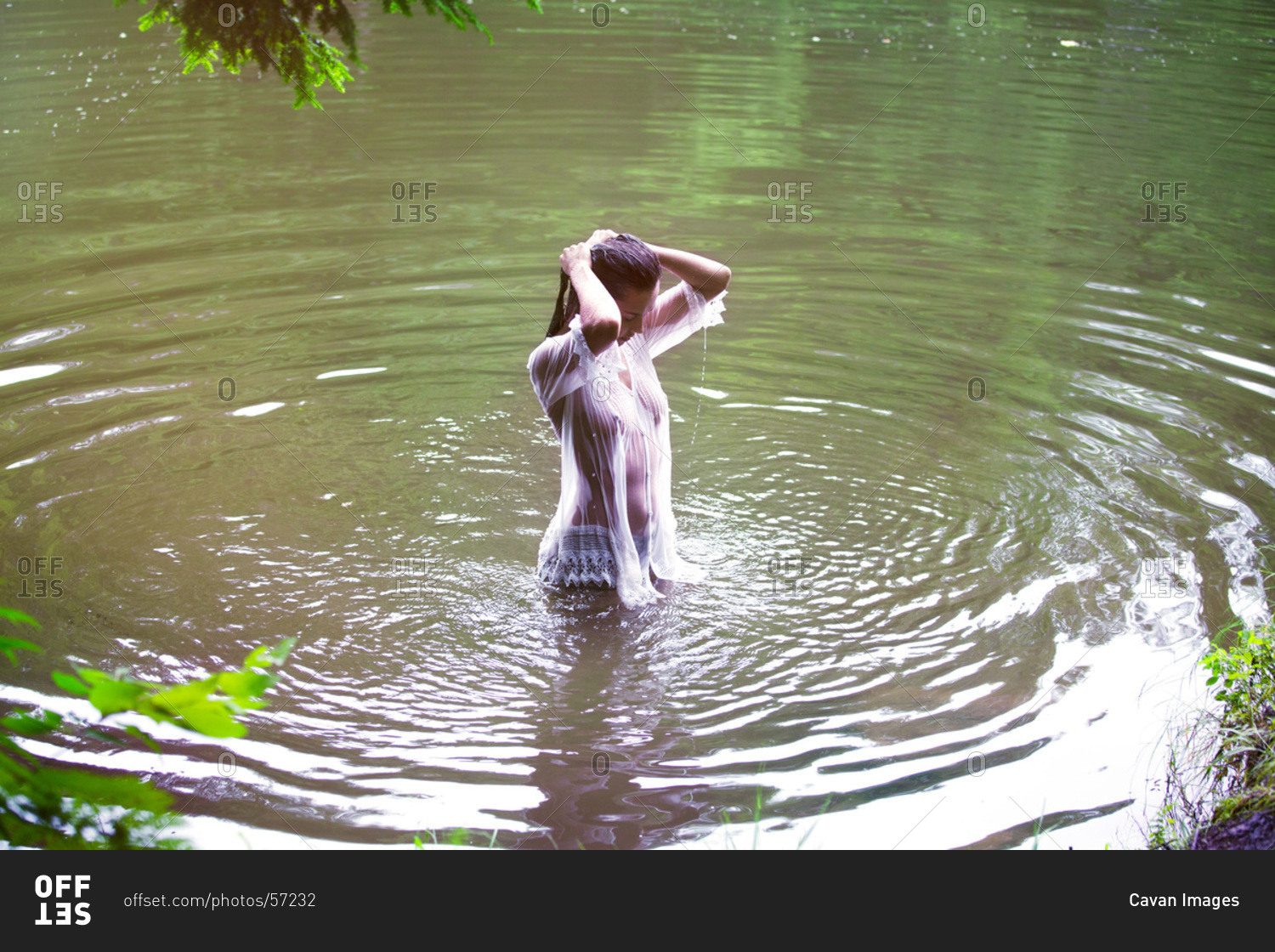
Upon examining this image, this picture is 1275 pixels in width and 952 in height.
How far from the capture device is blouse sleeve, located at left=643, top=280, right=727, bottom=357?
4.55m

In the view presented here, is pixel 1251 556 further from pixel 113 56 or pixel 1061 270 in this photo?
pixel 113 56

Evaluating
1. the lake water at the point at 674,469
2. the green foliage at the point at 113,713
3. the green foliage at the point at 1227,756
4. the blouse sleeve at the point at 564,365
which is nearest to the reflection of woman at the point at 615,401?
the blouse sleeve at the point at 564,365

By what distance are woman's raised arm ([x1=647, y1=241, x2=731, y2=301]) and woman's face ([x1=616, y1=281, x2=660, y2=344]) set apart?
15 cm

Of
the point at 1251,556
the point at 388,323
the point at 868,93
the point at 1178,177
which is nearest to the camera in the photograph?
the point at 1251,556

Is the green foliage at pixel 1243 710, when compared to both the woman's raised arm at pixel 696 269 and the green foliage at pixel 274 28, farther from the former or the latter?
Result: the green foliage at pixel 274 28

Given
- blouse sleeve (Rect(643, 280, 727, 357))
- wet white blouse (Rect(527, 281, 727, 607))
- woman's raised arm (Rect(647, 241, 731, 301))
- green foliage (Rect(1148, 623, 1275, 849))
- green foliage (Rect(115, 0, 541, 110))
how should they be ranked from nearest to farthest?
green foliage (Rect(1148, 623, 1275, 849))
green foliage (Rect(115, 0, 541, 110))
wet white blouse (Rect(527, 281, 727, 607))
woman's raised arm (Rect(647, 241, 731, 301))
blouse sleeve (Rect(643, 280, 727, 357))

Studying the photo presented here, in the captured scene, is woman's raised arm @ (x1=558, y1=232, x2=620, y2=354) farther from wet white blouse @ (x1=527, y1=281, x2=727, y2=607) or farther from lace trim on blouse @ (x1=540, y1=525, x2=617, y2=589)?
lace trim on blouse @ (x1=540, y1=525, x2=617, y2=589)

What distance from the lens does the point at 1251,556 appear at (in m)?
5.04

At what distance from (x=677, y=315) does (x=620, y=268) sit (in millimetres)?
591

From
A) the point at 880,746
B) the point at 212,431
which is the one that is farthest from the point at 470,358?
the point at 880,746

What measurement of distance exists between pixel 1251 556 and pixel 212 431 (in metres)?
5.32

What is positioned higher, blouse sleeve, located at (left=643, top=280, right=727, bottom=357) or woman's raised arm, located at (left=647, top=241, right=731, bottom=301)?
woman's raised arm, located at (left=647, top=241, right=731, bottom=301)

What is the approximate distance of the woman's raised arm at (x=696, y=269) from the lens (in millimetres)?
4395

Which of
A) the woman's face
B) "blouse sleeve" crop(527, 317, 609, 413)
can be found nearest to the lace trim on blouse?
"blouse sleeve" crop(527, 317, 609, 413)
